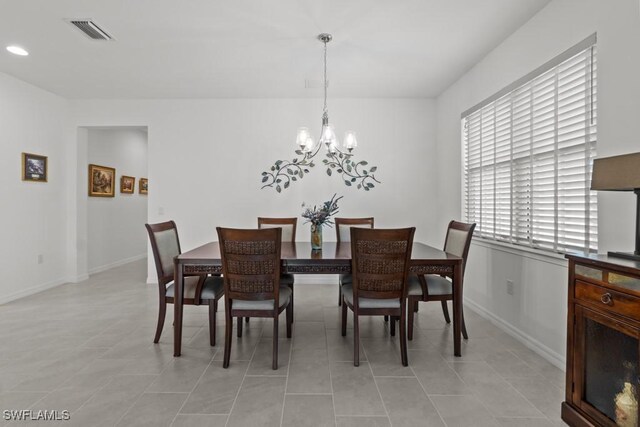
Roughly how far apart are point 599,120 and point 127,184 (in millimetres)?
6901

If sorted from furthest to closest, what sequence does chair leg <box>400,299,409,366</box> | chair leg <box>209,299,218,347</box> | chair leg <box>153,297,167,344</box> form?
chair leg <box>153,297,167,344</box>, chair leg <box>209,299,218,347</box>, chair leg <box>400,299,409,366</box>

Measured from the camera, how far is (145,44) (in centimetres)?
312

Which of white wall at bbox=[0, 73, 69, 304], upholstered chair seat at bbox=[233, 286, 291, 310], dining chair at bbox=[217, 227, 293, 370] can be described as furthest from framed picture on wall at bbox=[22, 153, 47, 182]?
upholstered chair seat at bbox=[233, 286, 291, 310]

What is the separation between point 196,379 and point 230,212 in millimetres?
2895

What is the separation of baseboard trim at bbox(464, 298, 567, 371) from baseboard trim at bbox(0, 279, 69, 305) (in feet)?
17.2

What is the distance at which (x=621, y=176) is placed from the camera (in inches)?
57.8

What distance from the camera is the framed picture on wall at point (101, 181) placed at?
5395mm

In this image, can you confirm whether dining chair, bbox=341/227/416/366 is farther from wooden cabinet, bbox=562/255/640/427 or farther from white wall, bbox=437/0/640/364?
white wall, bbox=437/0/640/364

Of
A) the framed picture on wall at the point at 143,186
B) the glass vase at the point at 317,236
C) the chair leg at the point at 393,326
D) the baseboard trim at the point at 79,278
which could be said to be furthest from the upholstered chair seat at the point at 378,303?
the framed picture on wall at the point at 143,186

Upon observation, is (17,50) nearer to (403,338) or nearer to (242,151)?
(242,151)

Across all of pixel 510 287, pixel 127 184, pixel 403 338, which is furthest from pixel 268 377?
pixel 127 184

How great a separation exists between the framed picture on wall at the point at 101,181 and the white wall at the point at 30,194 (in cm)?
63

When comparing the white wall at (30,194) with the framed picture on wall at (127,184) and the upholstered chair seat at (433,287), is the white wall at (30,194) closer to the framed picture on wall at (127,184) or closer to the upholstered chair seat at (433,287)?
the framed picture on wall at (127,184)

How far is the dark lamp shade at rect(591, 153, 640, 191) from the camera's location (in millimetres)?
1400
